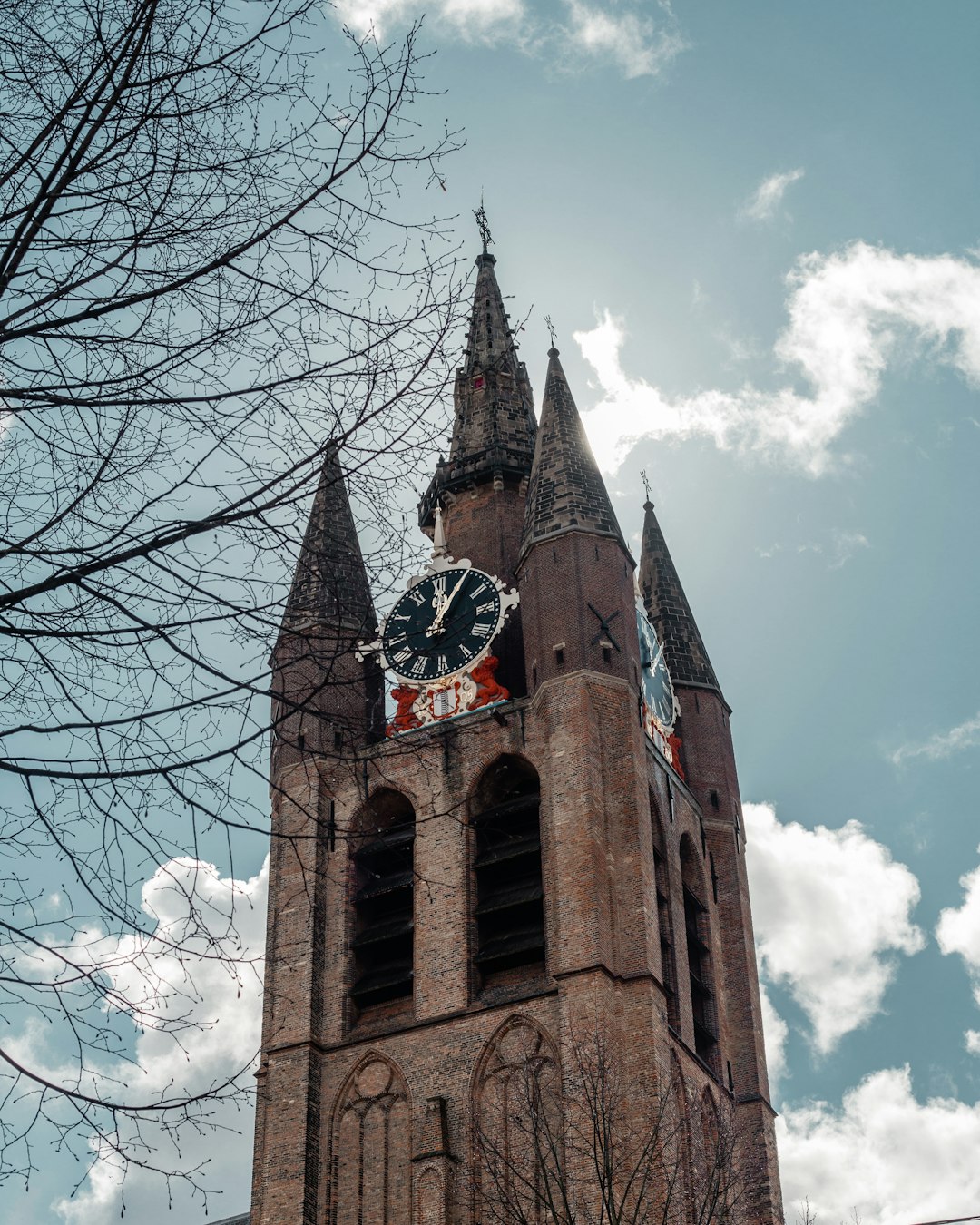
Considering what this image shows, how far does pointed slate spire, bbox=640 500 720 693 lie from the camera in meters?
44.2

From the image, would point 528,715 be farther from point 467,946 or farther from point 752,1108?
point 752,1108

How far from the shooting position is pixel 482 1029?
34.5 metres

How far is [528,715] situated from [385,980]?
6173 millimetres

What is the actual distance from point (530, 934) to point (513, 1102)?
349 cm

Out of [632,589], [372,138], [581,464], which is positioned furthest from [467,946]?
[372,138]

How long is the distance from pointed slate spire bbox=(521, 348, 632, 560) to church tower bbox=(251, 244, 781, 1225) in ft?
0.26

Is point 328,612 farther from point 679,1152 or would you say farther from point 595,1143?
point 679,1152

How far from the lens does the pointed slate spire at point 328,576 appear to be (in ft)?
30.9

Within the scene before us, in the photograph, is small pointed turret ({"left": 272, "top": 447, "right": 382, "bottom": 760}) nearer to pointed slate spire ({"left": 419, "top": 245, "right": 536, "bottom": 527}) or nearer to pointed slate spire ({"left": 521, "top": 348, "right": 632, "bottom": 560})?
pointed slate spire ({"left": 521, "top": 348, "right": 632, "bottom": 560})

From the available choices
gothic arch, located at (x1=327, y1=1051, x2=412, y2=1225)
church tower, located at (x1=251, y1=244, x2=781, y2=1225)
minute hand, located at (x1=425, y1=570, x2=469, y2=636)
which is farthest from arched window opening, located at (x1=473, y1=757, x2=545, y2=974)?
minute hand, located at (x1=425, y1=570, x2=469, y2=636)

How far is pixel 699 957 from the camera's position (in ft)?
128

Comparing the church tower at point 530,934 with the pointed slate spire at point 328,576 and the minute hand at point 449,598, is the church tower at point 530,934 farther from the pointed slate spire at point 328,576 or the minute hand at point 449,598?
the pointed slate spire at point 328,576

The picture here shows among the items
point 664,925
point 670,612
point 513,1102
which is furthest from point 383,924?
point 670,612

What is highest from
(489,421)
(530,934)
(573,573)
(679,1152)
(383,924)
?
(489,421)
